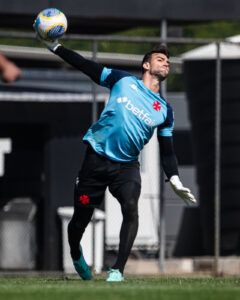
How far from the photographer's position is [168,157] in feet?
24.2

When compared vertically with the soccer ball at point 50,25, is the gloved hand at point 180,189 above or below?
below

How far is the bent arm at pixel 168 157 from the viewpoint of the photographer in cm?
733

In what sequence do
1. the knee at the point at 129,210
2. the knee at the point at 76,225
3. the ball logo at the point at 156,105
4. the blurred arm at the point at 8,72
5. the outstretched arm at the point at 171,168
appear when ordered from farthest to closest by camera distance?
1. the outstretched arm at the point at 171,168
2. the knee at the point at 76,225
3. the ball logo at the point at 156,105
4. the blurred arm at the point at 8,72
5. the knee at the point at 129,210

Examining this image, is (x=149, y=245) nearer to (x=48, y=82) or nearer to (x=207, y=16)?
(x=207, y=16)

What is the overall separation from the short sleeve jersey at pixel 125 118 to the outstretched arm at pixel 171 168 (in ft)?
0.88

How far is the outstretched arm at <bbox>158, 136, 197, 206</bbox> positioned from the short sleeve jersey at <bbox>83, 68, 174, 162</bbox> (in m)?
0.27

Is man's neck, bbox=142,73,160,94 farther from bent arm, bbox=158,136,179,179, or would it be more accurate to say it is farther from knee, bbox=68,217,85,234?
knee, bbox=68,217,85,234

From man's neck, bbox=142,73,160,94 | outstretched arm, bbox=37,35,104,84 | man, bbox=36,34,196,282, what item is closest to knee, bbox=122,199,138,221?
man, bbox=36,34,196,282

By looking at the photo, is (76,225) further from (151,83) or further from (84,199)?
(151,83)

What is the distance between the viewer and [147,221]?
1227cm

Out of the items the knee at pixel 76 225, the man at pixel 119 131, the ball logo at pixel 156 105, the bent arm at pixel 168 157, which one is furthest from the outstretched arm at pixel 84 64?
the knee at pixel 76 225

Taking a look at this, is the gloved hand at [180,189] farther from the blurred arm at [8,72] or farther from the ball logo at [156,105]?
the blurred arm at [8,72]

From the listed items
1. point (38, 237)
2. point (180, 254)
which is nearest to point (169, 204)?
point (180, 254)

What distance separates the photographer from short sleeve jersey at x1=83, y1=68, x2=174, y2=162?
6.96 meters
